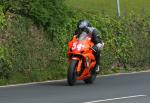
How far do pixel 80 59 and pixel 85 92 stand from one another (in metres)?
1.57

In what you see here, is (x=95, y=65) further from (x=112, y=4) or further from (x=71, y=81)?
(x=112, y=4)

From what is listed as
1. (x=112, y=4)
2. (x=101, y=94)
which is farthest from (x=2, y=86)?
(x=112, y=4)

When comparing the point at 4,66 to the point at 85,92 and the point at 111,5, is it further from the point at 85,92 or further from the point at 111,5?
the point at 111,5

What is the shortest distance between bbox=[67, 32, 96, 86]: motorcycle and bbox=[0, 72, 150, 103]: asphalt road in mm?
273

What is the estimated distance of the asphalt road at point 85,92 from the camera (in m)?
13.4

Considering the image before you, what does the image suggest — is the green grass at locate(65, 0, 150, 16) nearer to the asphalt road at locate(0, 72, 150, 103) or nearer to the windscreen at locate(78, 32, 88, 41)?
the asphalt road at locate(0, 72, 150, 103)

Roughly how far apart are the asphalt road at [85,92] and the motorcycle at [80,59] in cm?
27

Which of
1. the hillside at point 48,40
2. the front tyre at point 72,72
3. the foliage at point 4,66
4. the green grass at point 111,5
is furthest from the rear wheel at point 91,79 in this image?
the green grass at point 111,5

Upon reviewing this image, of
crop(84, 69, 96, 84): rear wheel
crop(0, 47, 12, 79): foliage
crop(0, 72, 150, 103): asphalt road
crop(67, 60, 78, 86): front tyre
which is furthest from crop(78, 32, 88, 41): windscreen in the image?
crop(0, 47, 12, 79): foliage

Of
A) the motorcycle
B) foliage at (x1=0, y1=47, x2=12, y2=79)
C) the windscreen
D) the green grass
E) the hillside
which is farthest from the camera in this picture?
the green grass

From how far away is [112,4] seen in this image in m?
34.3

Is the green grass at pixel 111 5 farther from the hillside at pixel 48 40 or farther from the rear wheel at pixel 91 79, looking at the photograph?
the rear wheel at pixel 91 79

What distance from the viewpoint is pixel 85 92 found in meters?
14.8

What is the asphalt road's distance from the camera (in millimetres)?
13363
